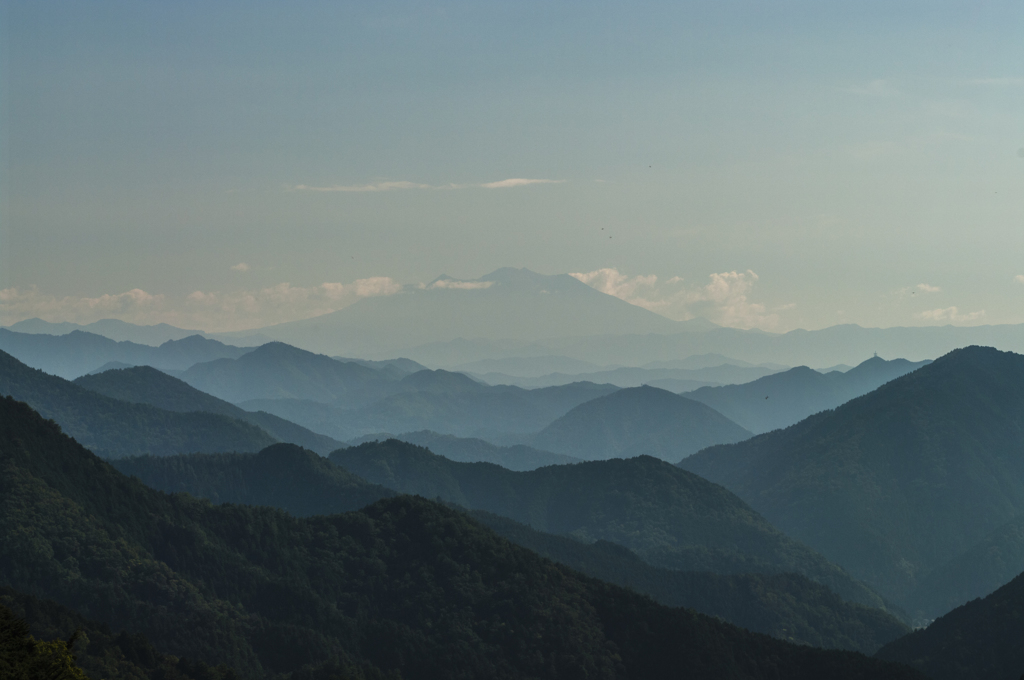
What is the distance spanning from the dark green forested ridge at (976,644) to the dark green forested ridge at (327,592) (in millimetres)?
17670

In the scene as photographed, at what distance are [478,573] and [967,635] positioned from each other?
66.3 metres

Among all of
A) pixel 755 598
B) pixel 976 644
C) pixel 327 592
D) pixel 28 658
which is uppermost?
pixel 28 658

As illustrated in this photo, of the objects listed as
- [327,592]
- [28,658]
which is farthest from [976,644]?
[28,658]

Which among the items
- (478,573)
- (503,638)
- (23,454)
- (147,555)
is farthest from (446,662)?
(23,454)

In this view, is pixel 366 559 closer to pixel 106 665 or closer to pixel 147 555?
pixel 147 555

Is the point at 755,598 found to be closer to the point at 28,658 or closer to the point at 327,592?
the point at 327,592

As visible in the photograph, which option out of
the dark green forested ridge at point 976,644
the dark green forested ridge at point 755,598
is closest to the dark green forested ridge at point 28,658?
the dark green forested ridge at point 976,644

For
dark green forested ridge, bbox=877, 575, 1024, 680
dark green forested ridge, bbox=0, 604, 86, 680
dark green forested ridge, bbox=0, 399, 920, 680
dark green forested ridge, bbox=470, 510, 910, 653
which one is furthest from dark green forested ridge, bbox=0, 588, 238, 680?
dark green forested ridge, bbox=877, 575, 1024, 680

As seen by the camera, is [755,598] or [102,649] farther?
[755,598]

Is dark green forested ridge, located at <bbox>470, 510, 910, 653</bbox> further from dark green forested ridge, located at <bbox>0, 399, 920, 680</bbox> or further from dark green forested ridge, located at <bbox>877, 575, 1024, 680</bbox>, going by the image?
dark green forested ridge, located at <bbox>0, 399, 920, 680</bbox>

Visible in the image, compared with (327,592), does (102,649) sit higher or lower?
higher

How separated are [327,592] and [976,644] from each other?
278ft

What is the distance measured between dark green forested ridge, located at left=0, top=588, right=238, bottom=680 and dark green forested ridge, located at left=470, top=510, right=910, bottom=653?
85.7 m

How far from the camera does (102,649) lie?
84.5 meters
